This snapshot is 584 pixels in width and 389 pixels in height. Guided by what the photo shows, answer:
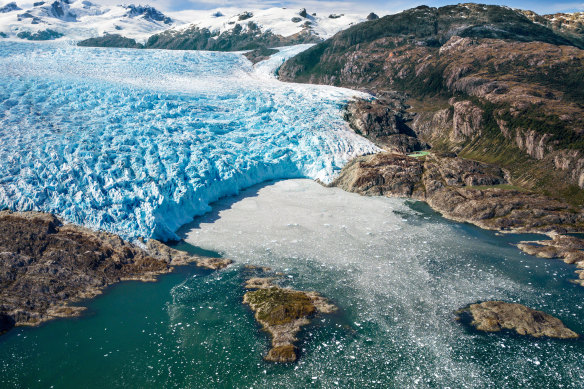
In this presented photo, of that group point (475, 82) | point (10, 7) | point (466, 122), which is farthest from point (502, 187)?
point (10, 7)

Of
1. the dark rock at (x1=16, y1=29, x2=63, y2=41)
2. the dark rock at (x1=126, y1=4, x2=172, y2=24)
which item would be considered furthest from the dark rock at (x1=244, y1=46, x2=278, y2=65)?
the dark rock at (x1=126, y1=4, x2=172, y2=24)

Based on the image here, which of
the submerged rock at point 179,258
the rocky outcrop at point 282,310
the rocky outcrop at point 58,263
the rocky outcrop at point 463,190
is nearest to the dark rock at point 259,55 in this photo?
the rocky outcrop at point 463,190

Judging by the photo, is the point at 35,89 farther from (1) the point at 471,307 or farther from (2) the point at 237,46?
(2) the point at 237,46

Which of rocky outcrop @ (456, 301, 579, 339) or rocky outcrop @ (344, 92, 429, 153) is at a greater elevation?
rocky outcrop @ (344, 92, 429, 153)

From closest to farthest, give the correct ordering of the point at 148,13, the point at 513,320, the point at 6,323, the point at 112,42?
the point at 6,323
the point at 513,320
the point at 112,42
the point at 148,13

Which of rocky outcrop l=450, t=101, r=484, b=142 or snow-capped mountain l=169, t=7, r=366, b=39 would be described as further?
snow-capped mountain l=169, t=7, r=366, b=39

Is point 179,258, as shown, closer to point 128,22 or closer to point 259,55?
point 259,55

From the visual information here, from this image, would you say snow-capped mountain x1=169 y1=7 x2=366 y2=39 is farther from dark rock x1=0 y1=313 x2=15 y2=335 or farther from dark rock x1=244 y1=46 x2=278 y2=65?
dark rock x1=0 y1=313 x2=15 y2=335
